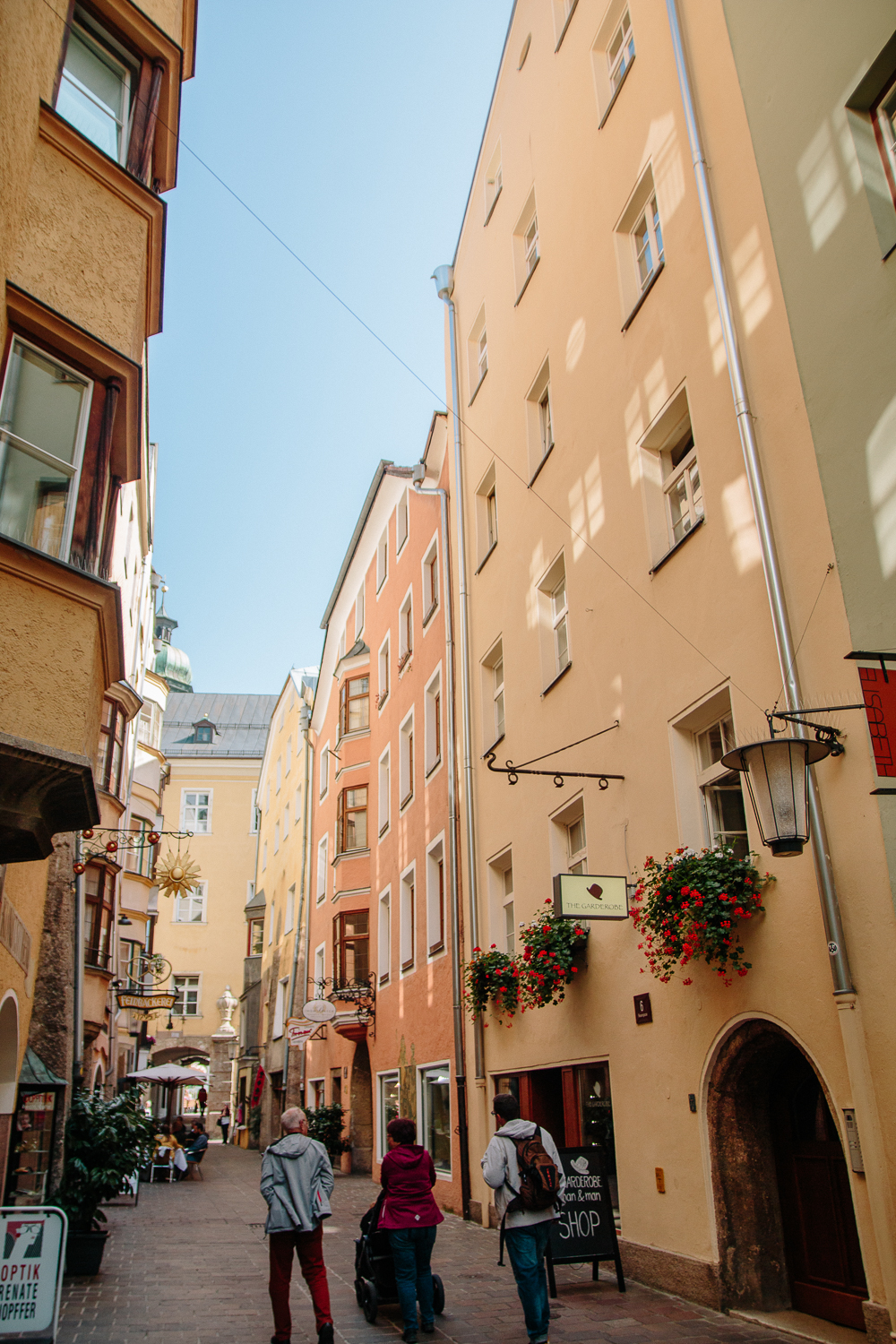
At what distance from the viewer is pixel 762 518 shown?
812cm

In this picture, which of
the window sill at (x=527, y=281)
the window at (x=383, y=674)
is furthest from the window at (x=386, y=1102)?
the window sill at (x=527, y=281)

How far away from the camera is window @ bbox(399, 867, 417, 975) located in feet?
67.7

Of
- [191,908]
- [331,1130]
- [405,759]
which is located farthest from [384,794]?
[191,908]

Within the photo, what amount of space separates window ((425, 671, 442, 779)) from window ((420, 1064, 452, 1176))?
543cm

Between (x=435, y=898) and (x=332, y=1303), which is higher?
(x=435, y=898)

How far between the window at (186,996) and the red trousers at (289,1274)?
44790 mm

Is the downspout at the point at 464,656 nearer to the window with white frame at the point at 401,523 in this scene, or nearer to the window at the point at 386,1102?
the window with white frame at the point at 401,523

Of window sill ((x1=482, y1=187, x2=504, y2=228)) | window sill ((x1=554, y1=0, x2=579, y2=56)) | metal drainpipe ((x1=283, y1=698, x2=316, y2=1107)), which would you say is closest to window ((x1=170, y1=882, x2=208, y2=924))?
metal drainpipe ((x1=283, y1=698, x2=316, y2=1107))

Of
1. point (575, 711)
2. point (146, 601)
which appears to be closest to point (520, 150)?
point (575, 711)

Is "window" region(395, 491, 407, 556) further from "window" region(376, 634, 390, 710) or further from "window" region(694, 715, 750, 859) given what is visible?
"window" region(694, 715, 750, 859)

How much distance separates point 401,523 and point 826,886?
19.1 meters

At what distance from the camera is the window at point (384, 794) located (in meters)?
24.1

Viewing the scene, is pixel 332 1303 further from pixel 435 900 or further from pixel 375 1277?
pixel 435 900

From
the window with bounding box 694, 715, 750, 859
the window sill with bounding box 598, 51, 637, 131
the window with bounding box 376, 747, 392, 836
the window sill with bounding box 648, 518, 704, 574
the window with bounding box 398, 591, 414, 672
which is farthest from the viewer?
the window with bounding box 376, 747, 392, 836
